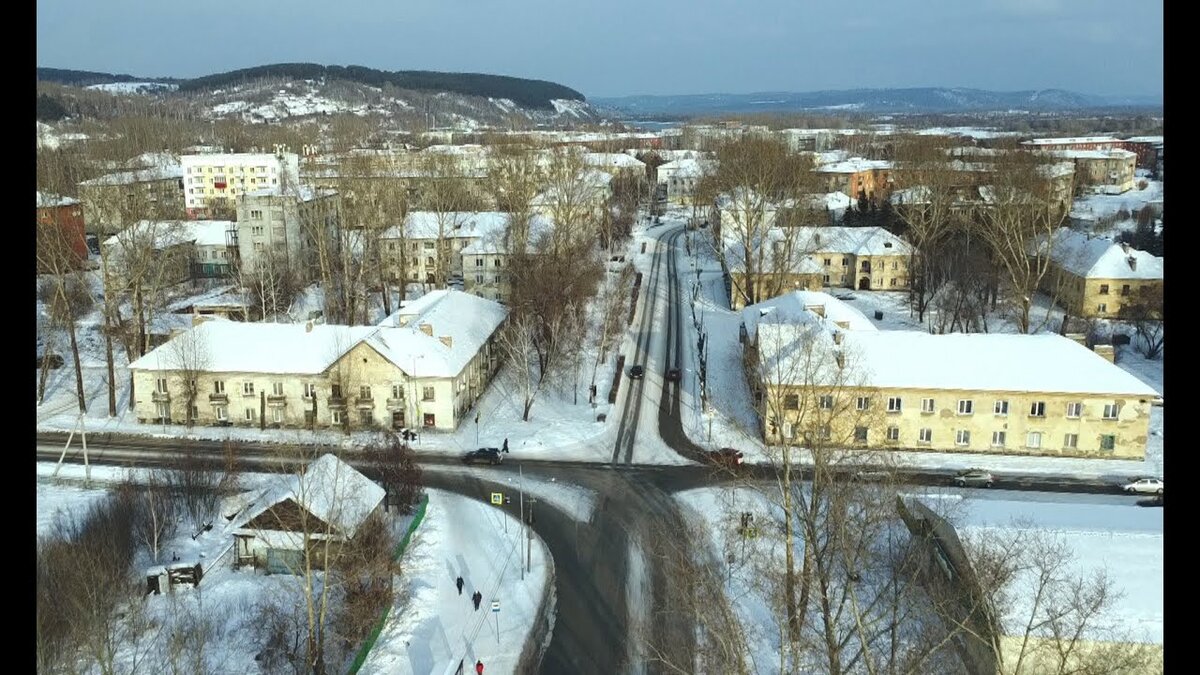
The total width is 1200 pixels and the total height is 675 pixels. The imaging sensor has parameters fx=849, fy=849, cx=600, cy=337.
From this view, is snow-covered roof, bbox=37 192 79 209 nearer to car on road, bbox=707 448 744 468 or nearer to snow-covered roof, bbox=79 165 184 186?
snow-covered roof, bbox=79 165 184 186

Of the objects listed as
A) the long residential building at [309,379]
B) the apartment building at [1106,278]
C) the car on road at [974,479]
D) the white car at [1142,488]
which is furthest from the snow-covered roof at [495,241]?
the white car at [1142,488]

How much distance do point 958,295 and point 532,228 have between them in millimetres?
30248

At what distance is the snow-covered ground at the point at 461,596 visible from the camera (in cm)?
2184

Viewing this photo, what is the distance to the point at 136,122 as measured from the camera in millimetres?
128750

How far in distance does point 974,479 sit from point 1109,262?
30706 mm

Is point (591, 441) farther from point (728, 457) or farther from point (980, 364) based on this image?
point (980, 364)

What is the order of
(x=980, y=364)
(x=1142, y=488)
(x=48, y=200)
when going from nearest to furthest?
(x=1142, y=488)
(x=980, y=364)
(x=48, y=200)

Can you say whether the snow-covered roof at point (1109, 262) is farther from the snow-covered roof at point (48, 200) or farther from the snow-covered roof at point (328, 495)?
the snow-covered roof at point (48, 200)

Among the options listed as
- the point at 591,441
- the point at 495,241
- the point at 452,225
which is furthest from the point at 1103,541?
the point at 452,225

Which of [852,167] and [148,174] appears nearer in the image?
[148,174]

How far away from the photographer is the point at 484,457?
112 feet

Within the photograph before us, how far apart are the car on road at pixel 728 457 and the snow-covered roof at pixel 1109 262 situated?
103ft

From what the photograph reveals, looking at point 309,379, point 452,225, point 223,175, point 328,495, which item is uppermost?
point 223,175
